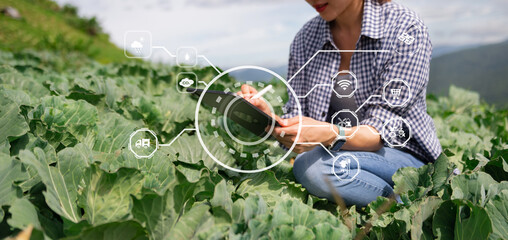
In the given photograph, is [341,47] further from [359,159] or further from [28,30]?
[28,30]

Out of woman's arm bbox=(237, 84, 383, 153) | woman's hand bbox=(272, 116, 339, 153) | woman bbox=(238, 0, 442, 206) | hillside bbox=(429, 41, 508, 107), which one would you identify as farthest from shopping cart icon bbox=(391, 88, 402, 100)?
hillside bbox=(429, 41, 508, 107)

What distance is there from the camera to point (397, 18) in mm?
1522

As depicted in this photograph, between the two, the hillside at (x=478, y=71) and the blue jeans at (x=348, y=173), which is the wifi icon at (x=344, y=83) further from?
the hillside at (x=478, y=71)

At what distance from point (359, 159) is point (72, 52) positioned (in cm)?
650

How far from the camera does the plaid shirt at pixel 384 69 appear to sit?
1469mm

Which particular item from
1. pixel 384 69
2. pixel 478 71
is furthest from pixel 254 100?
pixel 478 71

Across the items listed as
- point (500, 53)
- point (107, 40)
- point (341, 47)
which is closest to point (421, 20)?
point (341, 47)

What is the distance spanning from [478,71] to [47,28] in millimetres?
11459

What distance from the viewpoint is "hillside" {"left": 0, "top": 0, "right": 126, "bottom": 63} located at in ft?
31.4

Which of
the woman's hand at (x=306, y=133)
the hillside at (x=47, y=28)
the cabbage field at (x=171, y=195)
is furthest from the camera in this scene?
the hillside at (x=47, y=28)

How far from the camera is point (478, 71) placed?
17.5 ft
